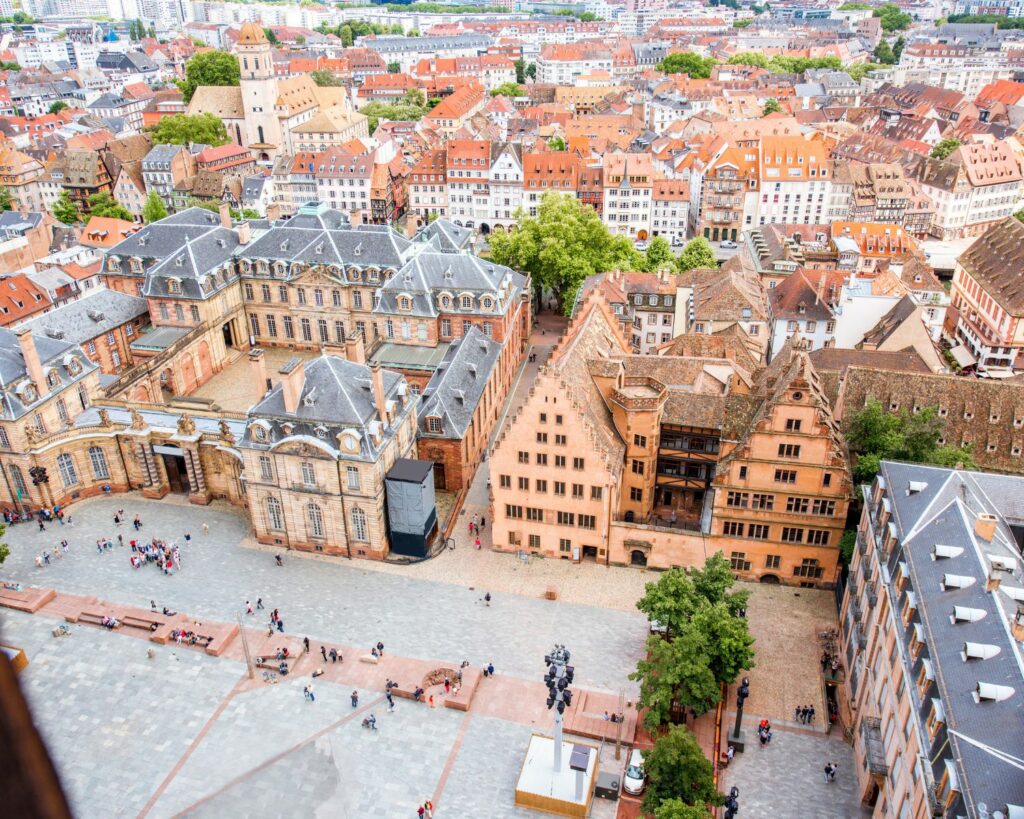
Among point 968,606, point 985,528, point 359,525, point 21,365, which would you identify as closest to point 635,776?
point 968,606

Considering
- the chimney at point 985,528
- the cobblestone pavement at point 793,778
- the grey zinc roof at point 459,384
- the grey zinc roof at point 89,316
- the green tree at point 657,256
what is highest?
the chimney at point 985,528

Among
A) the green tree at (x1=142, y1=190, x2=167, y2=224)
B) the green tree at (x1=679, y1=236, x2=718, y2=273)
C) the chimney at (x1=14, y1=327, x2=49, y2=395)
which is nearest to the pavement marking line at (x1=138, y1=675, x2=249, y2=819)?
the chimney at (x1=14, y1=327, x2=49, y2=395)

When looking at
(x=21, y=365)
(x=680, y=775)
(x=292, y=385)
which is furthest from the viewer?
(x=21, y=365)

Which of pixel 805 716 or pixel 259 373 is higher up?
pixel 259 373

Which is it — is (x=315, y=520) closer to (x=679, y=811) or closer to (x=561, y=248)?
(x=679, y=811)

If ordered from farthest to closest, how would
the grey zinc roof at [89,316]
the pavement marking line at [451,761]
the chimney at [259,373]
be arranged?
the grey zinc roof at [89,316], the chimney at [259,373], the pavement marking line at [451,761]

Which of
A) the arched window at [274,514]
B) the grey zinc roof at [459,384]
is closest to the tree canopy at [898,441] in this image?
the grey zinc roof at [459,384]

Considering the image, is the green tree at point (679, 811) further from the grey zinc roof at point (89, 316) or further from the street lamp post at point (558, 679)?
the grey zinc roof at point (89, 316)
